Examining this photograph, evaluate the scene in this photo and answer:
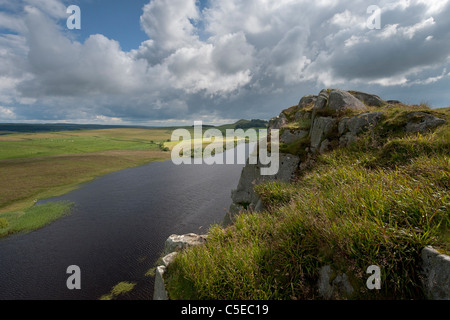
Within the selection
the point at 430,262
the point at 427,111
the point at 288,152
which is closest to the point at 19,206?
the point at 288,152

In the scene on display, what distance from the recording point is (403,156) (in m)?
8.86

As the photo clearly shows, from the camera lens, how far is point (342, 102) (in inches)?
645

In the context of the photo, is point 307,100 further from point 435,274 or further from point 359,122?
point 435,274

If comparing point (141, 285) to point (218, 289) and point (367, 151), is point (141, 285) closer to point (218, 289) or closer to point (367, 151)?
point (218, 289)

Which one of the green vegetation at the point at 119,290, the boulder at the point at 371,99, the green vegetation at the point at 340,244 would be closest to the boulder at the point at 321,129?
the green vegetation at the point at 340,244

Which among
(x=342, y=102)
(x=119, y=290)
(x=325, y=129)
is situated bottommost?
(x=119, y=290)

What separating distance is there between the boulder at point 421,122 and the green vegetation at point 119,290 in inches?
1005

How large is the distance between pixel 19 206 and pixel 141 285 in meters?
39.9

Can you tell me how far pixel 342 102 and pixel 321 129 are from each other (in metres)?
3.02

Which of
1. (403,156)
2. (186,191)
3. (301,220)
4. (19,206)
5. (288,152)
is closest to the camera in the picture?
(301,220)

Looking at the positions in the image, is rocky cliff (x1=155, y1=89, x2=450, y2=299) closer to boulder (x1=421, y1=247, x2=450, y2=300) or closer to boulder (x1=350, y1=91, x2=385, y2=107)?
boulder (x1=421, y1=247, x2=450, y2=300)

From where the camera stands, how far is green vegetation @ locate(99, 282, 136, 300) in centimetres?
1877

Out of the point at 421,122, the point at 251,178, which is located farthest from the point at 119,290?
the point at 421,122

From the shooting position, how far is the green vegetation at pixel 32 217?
3166 centimetres
